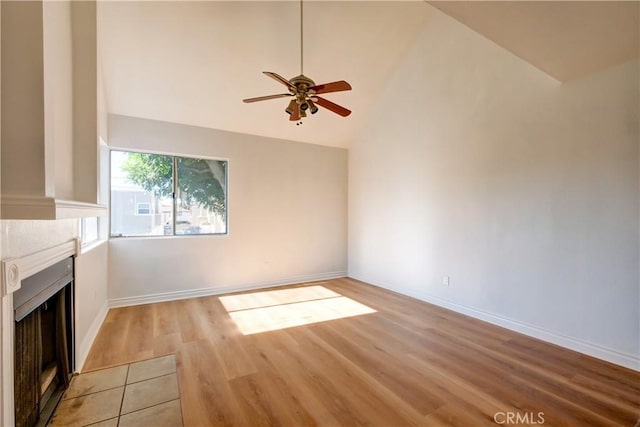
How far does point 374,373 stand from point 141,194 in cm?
388

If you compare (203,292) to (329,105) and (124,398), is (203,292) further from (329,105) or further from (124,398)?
(329,105)

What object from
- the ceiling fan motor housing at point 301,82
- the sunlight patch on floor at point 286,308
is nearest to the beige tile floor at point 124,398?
the sunlight patch on floor at point 286,308

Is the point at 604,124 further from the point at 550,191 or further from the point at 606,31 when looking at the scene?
the point at 606,31

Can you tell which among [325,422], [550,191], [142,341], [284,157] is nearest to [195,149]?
[284,157]

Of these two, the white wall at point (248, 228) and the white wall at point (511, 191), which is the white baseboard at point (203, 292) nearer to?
the white wall at point (248, 228)

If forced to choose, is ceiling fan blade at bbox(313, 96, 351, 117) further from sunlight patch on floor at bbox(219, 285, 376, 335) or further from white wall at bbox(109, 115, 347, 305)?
sunlight patch on floor at bbox(219, 285, 376, 335)

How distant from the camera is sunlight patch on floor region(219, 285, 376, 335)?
11.3 ft

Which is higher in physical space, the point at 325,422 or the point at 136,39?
the point at 136,39

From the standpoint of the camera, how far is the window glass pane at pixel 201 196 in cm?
447

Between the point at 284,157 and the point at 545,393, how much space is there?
4523 millimetres

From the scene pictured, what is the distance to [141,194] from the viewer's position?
13.8 feet

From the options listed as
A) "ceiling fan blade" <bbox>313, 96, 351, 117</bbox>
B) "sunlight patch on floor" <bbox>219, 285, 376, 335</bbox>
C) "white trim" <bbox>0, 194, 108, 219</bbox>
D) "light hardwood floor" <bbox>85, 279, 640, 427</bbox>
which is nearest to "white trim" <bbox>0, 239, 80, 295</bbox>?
"white trim" <bbox>0, 194, 108, 219</bbox>

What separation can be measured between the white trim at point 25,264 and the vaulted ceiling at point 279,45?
248 cm

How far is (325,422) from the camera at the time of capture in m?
1.82
